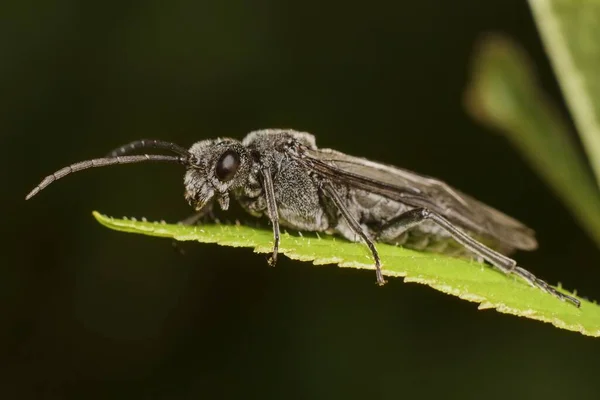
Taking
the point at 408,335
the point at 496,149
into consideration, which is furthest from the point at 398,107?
the point at 408,335

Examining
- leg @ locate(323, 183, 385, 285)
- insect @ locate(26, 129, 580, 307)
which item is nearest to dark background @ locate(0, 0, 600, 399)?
insect @ locate(26, 129, 580, 307)

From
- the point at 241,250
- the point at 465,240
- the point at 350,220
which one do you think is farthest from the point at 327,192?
the point at 241,250

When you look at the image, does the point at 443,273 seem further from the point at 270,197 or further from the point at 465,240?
the point at 270,197

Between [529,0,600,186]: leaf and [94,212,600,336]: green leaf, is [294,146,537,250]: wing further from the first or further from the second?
[529,0,600,186]: leaf

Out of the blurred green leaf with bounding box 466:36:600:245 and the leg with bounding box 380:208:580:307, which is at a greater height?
the blurred green leaf with bounding box 466:36:600:245

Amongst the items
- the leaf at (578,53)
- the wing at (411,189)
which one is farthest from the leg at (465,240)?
the leaf at (578,53)

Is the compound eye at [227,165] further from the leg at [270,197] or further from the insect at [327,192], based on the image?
the leg at [270,197]
